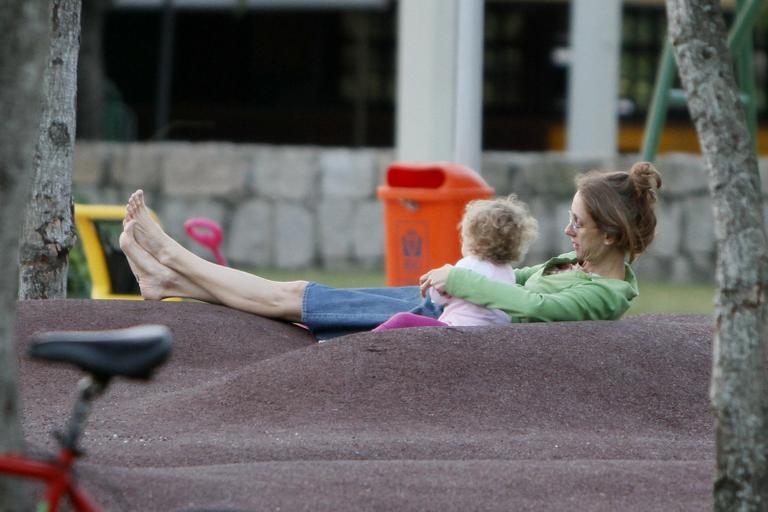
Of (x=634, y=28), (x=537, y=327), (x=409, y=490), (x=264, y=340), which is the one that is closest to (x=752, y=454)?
(x=409, y=490)

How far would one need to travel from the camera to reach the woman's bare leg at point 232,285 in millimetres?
5953

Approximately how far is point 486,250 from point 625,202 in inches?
21.9

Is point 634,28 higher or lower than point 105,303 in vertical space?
higher

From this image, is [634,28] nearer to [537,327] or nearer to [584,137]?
[584,137]

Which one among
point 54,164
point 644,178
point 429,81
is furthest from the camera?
point 429,81

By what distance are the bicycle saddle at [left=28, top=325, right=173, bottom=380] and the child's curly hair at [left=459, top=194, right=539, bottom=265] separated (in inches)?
111

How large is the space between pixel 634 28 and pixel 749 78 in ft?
36.5

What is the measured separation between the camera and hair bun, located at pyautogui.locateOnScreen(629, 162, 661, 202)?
17.5 ft

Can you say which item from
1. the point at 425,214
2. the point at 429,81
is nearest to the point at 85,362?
the point at 425,214

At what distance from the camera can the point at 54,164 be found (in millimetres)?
6254

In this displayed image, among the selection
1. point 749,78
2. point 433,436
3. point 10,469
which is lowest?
point 433,436

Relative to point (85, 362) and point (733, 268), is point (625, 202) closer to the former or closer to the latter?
point (733, 268)

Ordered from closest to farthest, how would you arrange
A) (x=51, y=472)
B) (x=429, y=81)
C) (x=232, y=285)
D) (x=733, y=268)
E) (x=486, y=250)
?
(x=51, y=472)
(x=733, y=268)
(x=486, y=250)
(x=232, y=285)
(x=429, y=81)

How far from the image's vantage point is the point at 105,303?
5848 mm
